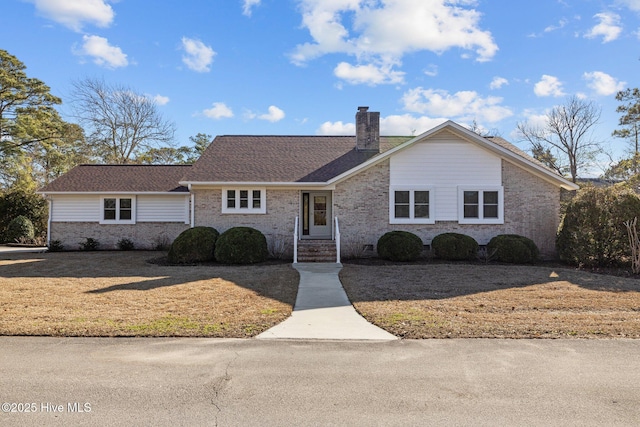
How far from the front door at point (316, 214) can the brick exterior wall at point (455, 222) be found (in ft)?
5.54

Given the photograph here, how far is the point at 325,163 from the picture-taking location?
700 inches

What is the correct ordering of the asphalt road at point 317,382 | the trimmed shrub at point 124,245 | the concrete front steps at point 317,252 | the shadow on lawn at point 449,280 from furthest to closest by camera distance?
the trimmed shrub at point 124,245
the concrete front steps at point 317,252
the shadow on lawn at point 449,280
the asphalt road at point 317,382

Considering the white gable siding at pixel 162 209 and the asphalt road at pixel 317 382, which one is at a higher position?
the white gable siding at pixel 162 209

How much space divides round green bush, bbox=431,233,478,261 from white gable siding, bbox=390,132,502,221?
143 centimetres

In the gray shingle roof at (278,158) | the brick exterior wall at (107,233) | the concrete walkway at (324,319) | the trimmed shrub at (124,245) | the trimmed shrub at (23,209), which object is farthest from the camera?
the trimmed shrub at (23,209)

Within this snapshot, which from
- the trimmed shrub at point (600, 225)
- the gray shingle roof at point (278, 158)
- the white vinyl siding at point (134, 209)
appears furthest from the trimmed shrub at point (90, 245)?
the trimmed shrub at point (600, 225)

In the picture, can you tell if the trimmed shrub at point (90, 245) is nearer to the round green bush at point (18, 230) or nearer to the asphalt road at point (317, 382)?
the round green bush at point (18, 230)

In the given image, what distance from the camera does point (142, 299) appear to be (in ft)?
27.7

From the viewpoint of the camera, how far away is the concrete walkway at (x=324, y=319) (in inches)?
239

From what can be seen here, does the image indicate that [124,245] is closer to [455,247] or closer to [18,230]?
[18,230]

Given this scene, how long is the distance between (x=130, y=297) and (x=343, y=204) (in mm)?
9169

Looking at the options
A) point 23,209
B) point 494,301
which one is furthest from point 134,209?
point 494,301

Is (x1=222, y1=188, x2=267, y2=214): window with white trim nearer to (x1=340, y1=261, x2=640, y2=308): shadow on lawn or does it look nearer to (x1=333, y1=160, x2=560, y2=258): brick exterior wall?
(x1=333, y1=160, x2=560, y2=258): brick exterior wall

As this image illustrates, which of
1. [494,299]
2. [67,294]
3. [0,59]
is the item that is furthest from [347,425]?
[0,59]
